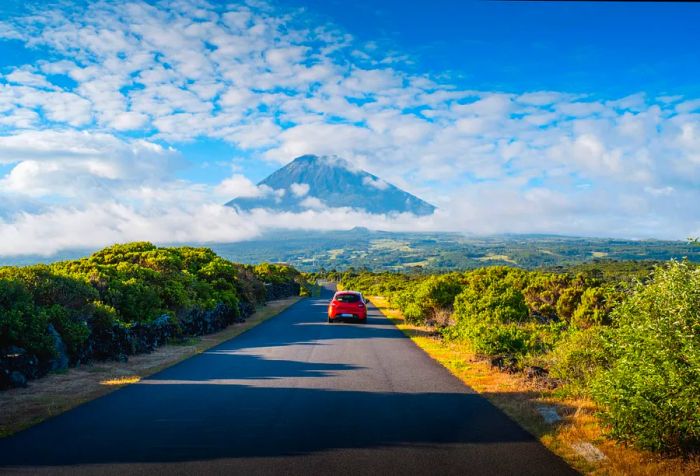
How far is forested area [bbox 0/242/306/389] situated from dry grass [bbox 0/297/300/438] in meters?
0.43

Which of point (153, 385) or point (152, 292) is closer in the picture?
point (153, 385)

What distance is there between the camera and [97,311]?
13570 mm

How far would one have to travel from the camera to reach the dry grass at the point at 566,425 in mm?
5211

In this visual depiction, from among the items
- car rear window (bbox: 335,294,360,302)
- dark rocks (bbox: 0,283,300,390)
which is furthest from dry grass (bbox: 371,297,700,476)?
car rear window (bbox: 335,294,360,302)

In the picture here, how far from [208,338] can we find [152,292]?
11.5ft

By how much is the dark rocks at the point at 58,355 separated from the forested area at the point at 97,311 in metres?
0.03

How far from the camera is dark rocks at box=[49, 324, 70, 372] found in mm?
11125

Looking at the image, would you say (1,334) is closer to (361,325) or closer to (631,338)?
(631,338)

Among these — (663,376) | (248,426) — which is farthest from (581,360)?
(248,426)

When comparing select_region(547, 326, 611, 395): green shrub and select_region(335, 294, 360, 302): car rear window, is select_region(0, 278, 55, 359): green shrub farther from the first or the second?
select_region(335, 294, 360, 302): car rear window

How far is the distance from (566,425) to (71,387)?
9.33 m

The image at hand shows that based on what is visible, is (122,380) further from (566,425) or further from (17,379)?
(566,425)

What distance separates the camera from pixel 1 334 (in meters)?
10.1

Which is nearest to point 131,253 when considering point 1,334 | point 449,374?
point 1,334
